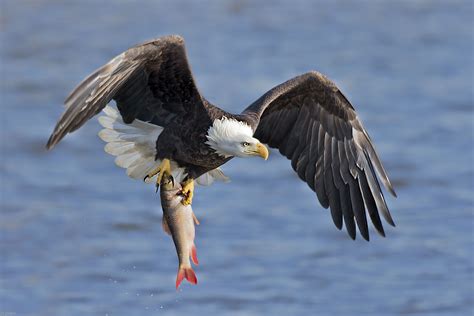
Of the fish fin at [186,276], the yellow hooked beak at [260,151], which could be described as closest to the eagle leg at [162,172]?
the yellow hooked beak at [260,151]

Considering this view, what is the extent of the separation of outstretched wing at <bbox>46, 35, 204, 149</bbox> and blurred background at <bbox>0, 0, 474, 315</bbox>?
180cm

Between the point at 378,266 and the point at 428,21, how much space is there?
606cm

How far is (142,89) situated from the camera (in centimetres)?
693

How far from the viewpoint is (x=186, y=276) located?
21.1 ft

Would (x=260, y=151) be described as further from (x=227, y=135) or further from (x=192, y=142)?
(x=192, y=142)

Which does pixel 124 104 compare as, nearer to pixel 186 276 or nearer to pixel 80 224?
pixel 186 276

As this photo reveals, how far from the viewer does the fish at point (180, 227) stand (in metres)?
6.51

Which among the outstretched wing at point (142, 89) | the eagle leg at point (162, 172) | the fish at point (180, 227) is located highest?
the outstretched wing at point (142, 89)

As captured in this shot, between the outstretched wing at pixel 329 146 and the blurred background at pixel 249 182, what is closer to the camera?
the outstretched wing at pixel 329 146

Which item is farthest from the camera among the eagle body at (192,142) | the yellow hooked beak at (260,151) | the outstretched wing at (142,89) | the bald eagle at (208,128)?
the eagle body at (192,142)

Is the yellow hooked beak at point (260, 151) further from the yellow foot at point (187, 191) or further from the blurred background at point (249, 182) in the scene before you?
the blurred background at point (249, 182)

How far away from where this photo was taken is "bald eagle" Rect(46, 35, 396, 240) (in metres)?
6.58

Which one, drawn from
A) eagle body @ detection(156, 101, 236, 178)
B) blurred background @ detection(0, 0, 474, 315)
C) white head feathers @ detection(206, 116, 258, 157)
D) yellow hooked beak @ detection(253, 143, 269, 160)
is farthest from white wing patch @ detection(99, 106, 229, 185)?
blurred background @ detection(0, 0, 474, 315)

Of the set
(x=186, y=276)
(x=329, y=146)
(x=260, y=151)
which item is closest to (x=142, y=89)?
(x=260, y=151)
